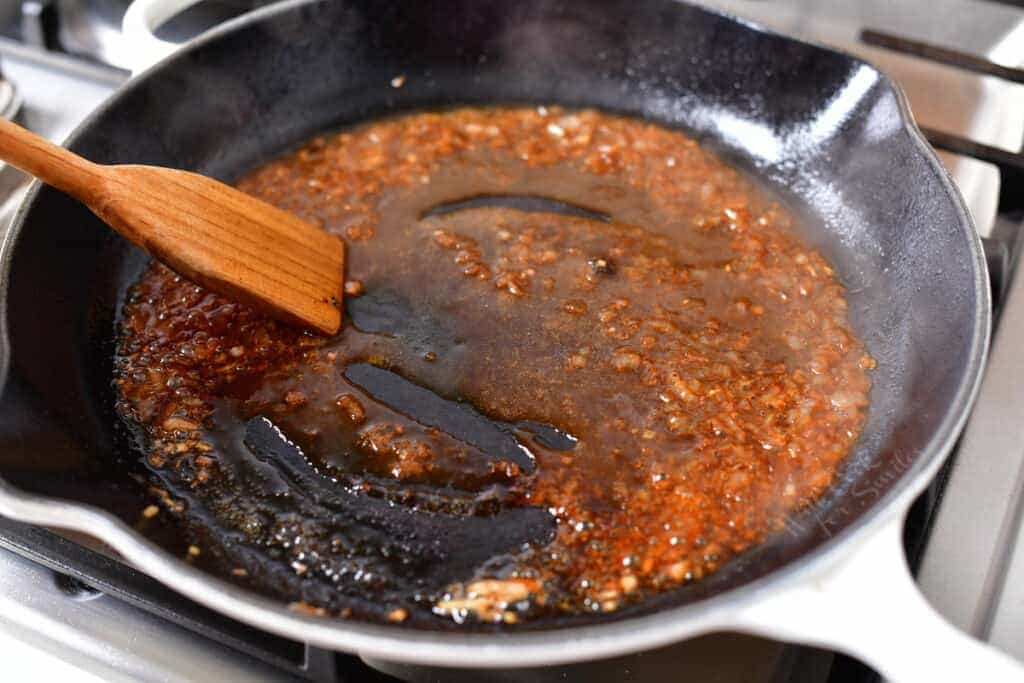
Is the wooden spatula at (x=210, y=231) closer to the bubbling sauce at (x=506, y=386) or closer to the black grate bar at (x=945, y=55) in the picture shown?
the bubbling sauce at (x=506, y=386)

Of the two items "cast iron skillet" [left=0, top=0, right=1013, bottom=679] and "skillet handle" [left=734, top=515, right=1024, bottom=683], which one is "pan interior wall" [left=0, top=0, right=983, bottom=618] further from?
"skillet handle" [left=734, top=515, right=1024, bottom=683]

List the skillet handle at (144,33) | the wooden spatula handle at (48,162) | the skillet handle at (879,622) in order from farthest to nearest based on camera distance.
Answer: the skillet handle at (144,33)
the wooden spatula handle at (48,162)
the skillet handle at (879,622)

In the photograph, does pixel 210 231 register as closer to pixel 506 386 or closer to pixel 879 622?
pixel 506 386

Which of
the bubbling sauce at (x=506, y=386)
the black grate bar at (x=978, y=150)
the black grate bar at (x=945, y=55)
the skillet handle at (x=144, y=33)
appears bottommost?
the bubbling sauce at (x=506, y=386)

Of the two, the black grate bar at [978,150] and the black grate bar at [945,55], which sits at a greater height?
the black grate bar at [945,55]

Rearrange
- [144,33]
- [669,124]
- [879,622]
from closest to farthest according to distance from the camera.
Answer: [879,622] < [144,33] < [669,124]

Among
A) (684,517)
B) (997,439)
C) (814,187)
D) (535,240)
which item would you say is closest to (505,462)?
(684,517)

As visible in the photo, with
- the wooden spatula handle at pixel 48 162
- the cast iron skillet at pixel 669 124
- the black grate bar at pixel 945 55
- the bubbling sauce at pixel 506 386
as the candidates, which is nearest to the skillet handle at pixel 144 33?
the cast iron skillet at pixel 669 124

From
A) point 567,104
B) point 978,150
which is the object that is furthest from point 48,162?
point 978,150
